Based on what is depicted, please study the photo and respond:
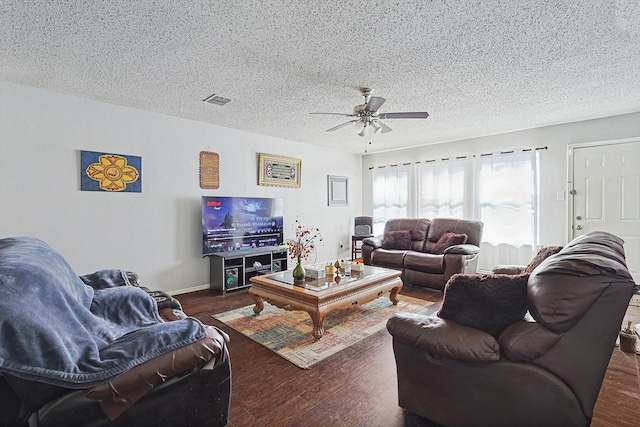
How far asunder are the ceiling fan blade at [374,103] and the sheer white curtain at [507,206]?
3174mm

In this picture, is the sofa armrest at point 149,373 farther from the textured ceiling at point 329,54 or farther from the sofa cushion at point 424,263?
the sofa cushion at point 424,263

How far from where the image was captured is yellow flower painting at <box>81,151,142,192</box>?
11.8 ft

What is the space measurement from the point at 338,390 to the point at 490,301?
1.12 meters

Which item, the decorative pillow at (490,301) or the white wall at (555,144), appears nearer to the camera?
the decorative pillow at (490,301)

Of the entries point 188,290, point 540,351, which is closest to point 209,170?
point 188,290

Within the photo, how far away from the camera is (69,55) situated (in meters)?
2.58

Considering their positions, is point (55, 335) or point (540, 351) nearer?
point (55, 335)

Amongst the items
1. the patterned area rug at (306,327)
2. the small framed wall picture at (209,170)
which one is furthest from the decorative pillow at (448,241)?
the small framed wall picture at (209,170)

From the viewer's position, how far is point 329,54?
8.43 feet

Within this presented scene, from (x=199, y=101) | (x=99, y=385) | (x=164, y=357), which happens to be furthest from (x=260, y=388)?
(x=199, y=101)

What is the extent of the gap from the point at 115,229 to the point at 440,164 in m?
5.23

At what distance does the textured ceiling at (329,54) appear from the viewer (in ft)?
6.63

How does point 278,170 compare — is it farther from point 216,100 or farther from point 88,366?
point 88,366

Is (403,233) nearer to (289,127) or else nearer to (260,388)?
(289,127)
